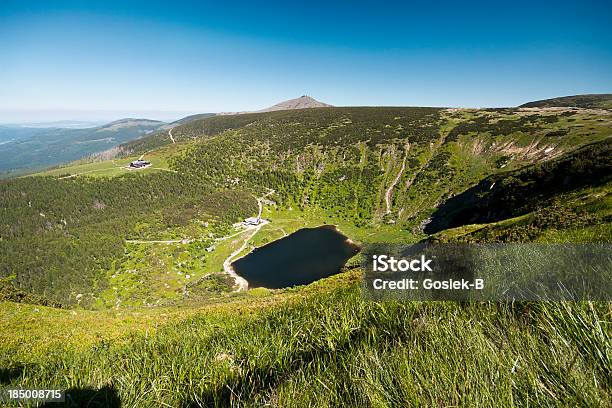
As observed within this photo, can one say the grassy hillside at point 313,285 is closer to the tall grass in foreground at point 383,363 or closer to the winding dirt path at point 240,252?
the tall grass in foreground at point 383,363

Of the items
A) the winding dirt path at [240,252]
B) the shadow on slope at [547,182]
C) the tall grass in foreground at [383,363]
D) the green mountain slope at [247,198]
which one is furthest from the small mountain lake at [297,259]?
the tall grass in foreground at [383,363]

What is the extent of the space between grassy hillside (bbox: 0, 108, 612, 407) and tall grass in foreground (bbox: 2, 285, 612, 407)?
0.02 metres

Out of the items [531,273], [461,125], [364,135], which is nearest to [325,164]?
[364,135]

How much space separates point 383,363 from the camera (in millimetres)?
2398

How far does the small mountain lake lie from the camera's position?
10319cm

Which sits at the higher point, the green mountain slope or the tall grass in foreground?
the tall grass in foreground

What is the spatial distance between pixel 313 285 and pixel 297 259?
283 ft

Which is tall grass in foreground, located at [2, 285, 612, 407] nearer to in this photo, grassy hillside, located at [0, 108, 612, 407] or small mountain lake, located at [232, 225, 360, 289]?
grassy hillside, located at [0, 108, 612, 407]

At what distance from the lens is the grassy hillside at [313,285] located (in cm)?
220

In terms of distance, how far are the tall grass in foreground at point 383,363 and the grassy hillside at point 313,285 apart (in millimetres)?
17

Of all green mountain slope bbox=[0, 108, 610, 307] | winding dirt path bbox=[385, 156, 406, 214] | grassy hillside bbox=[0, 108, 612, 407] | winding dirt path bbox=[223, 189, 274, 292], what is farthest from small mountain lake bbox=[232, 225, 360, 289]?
winding dirt path bbox=[385, 156, 406, 214]

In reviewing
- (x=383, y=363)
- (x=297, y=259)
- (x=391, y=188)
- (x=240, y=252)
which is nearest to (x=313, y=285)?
(x=383, y=363)

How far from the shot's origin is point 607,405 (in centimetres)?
149

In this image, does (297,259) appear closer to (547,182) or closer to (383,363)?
(547,182)
